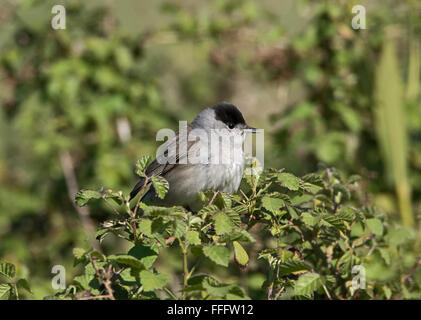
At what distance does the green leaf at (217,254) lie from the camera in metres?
1.61

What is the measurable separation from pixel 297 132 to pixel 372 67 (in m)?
0.94

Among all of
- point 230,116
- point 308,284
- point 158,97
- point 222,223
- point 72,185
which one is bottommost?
point 72,185

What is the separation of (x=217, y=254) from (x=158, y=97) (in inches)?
154

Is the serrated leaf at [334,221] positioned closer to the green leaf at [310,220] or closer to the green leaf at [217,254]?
the green leaf at [310,220]

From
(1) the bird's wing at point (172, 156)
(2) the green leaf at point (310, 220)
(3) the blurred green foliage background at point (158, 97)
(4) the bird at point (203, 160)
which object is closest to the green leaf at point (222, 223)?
(2) the green leaf at point (310, 220)

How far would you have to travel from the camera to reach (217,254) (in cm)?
164

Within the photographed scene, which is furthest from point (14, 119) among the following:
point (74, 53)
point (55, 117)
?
point (74, 53)

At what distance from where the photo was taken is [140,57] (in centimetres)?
553

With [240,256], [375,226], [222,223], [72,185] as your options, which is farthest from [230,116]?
[72,185]

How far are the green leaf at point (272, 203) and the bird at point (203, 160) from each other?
4.14ft

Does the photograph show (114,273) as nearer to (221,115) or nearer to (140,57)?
(221,115)

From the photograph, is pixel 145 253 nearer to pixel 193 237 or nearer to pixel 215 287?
pixel 193 237

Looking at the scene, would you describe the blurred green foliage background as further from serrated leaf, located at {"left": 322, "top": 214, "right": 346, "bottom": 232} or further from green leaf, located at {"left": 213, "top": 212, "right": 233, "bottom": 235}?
green leaf, located at {"left": 213, "top": 212, "right": 233, "bottom": 235}

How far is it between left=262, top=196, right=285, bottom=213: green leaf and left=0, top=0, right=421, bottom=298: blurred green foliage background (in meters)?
2.95
